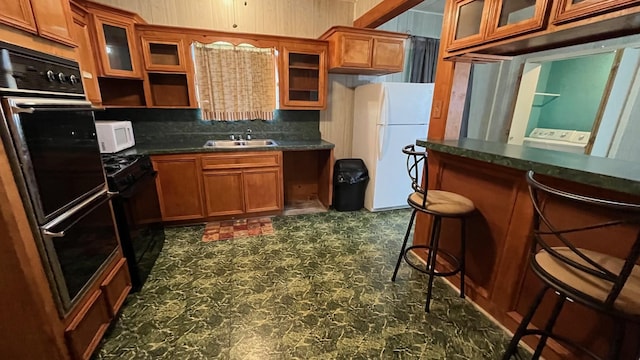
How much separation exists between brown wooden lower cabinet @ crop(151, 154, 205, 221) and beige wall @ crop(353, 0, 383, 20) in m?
2.68

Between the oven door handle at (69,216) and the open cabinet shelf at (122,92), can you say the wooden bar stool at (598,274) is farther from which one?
the open cabinet shelf at (122,92)

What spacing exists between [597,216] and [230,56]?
11.2 feet

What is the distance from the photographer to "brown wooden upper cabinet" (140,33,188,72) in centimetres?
282

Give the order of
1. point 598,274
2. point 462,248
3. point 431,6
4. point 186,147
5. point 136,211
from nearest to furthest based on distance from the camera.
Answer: point 598,274 → point 462,248 → point 136,211 → point 186,147 → point 431,6

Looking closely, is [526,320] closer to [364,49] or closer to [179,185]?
[364,49]

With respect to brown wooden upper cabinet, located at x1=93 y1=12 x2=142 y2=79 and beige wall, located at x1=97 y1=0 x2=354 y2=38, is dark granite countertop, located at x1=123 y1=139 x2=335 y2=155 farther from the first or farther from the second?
beige wall, located at x1=97 y1=0 x2=354 y2=38

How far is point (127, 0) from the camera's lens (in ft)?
9.61

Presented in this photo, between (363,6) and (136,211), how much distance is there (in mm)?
3416

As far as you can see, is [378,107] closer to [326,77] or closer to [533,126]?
[326,77]

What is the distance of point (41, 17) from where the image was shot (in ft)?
4.30

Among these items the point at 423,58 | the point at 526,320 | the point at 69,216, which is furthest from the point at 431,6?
the point at 69,216

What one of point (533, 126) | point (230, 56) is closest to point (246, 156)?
point (230, 56)

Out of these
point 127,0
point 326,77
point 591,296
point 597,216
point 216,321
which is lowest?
point 216,321

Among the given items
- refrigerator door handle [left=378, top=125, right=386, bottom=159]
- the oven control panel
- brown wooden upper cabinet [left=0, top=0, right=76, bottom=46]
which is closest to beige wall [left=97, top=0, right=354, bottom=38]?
refrigerator door handle [left=378, top=125, right=386, bottom=159]
